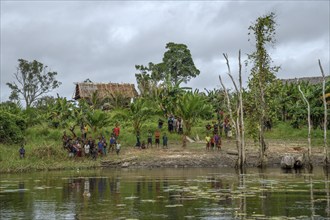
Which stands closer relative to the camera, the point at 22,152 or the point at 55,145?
the point at 22,152

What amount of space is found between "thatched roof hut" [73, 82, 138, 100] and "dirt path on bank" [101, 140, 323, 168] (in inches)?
798

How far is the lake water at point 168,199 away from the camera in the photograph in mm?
15781

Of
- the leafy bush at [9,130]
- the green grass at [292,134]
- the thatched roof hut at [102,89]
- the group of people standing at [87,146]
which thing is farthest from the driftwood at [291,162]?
the thatched roof hut at [102,89]

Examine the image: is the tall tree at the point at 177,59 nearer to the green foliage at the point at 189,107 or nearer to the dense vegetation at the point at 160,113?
the dense vegetation at the point at 160,113

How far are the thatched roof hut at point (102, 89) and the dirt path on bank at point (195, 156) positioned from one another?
20278mm

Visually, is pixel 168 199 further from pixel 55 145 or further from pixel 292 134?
pixel 292 134

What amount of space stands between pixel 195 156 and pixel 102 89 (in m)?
25.0

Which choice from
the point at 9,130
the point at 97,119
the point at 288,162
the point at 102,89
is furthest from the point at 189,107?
the point at 102,89

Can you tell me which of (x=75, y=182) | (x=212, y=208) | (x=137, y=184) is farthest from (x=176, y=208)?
(x=75, y=182)

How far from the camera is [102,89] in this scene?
204ft

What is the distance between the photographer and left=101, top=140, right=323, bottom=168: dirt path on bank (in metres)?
38.8

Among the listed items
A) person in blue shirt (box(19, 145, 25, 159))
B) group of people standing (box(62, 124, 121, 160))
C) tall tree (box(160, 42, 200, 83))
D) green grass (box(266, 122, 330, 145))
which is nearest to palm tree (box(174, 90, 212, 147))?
group of people standing (box(62, 124, 121, 160))

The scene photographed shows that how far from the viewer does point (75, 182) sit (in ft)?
90.0

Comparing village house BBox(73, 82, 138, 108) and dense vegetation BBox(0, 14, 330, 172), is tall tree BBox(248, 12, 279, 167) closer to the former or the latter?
dense vegetation BBox(0, 14, 330, 172)
